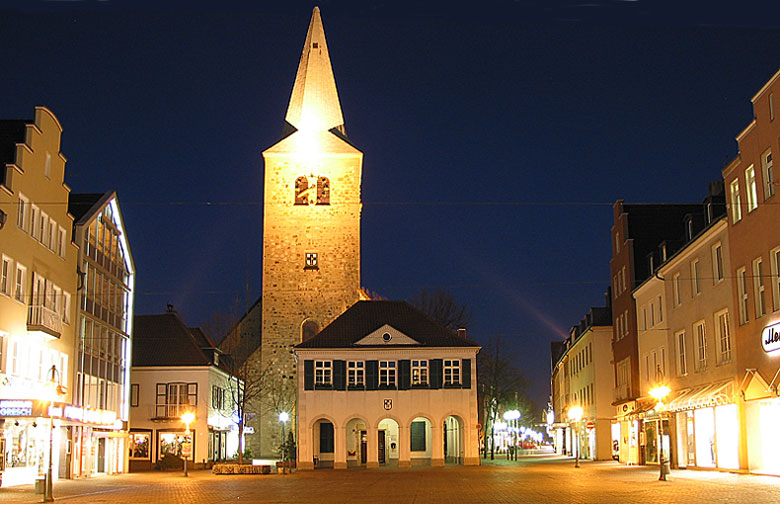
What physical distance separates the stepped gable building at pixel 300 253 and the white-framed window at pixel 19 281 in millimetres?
30582

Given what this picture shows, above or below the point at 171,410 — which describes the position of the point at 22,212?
above

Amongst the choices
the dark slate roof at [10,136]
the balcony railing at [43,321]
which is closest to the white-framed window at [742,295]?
the balcony railing at [43,321]

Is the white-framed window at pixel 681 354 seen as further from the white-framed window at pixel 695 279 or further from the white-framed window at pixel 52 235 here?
the white-framed window at pixel 52 235

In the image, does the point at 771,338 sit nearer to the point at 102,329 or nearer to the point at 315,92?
the point at 102,329

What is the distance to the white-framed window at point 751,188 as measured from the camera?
105ft

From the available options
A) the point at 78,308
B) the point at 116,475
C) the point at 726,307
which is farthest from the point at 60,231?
the point at 726,307

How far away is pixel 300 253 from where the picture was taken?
69.5 m

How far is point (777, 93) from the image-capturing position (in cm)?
2986

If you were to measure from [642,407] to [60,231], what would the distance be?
29.7m

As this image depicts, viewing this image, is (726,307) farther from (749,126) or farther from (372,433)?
(372,433)

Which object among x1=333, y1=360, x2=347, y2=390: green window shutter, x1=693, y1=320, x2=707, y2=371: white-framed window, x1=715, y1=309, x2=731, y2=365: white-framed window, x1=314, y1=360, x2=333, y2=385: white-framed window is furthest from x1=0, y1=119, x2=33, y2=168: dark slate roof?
x1=693, y1=320, x2=707, y2=371: white-framed window

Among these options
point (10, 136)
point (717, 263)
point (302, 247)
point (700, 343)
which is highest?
point (302, 247)

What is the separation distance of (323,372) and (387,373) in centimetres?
369

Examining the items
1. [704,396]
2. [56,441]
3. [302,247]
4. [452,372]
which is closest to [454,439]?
[452,372]
